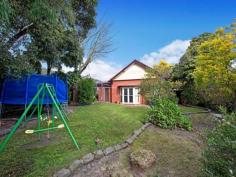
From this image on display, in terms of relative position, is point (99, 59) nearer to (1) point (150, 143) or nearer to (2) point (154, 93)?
(2) point (154, 93)

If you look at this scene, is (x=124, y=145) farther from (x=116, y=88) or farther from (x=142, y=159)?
(x=116, y=88)

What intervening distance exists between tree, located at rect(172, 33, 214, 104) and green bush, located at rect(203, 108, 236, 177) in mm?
15445

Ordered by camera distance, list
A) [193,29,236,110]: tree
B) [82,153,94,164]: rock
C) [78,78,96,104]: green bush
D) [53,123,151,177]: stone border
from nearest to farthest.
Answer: [53,123,151,177]: stone border < [82,153,94,164]: rock < [193,29,236,110]: tree < [78,78,96,104]: green bush

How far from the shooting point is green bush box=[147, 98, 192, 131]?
856 centimetres

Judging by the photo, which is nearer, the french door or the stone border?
the stone border

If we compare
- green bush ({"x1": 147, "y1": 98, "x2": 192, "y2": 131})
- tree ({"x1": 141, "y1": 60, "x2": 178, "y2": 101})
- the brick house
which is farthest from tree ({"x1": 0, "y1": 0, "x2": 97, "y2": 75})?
the brick house

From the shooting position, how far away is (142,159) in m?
4.86

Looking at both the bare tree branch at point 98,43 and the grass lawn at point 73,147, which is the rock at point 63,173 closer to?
the grass lawn at point 73,147

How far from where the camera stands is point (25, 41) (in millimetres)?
8984

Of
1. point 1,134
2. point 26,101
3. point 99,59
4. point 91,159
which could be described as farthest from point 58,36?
point 99,59

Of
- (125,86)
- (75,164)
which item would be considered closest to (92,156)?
(75,164)

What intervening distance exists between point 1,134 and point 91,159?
13.1ft

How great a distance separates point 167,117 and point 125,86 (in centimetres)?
1530

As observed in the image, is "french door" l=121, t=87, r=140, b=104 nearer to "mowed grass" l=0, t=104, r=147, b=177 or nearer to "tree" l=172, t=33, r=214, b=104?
"tree" l=172, t=33, r=214, b=104
